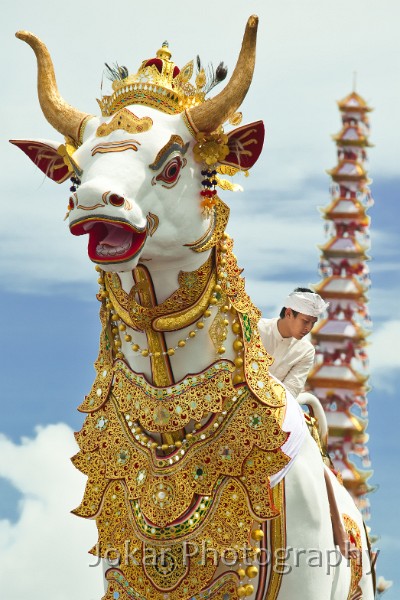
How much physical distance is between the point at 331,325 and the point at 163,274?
1853 centimetres

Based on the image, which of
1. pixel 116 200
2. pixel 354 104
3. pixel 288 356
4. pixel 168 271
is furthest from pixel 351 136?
pixel 116 200

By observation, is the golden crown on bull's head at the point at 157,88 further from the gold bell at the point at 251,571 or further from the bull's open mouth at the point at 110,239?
the gold bell at the point at 251,571

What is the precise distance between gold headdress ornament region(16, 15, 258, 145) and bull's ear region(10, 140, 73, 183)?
0.46 ft

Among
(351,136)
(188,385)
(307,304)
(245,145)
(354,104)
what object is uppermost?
(354,104)

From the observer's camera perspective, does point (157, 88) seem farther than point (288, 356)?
No

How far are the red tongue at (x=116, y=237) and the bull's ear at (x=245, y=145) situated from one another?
702 mm

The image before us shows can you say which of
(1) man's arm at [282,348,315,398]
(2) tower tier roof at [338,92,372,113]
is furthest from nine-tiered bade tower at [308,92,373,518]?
(1) man's arm at [282,348,315,398]

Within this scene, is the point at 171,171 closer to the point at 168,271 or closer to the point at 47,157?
the point at 168,271

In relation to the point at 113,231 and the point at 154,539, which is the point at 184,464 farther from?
the point at 113,231

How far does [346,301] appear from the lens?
989 inches

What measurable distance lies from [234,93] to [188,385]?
54.8 inches

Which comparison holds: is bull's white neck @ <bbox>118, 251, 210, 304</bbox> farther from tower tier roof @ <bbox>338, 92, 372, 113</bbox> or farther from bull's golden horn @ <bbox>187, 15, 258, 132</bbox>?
tower tier roof @ <bbox>338, 92, 372, 113</bbox>

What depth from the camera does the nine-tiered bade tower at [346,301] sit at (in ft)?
78.1

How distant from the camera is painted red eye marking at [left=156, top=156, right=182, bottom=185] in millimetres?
6254
